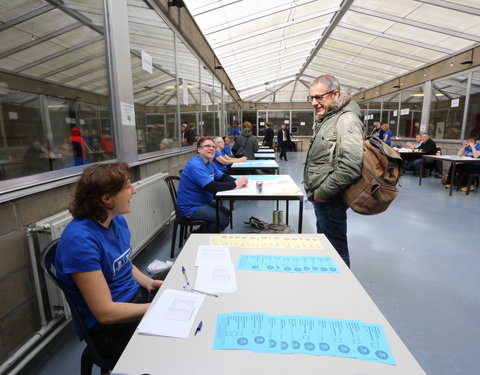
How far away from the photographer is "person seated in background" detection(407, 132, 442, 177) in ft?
22.5

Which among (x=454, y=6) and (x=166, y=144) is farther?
(x=454, y=6)

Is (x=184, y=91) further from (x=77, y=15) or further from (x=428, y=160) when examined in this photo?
(x=428, y=160)

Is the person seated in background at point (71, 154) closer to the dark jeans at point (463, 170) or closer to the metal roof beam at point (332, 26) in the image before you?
the metal roof beam at point (332, 26)

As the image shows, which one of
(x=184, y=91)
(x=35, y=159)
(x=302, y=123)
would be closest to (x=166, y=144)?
(x=184, y=91)

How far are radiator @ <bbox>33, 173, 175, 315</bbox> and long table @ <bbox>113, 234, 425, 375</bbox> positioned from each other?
2.56 ft

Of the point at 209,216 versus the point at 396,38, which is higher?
the point at 396,38

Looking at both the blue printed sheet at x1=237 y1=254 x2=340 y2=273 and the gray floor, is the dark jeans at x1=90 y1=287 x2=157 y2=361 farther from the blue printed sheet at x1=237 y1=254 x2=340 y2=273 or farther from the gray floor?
the gray floor

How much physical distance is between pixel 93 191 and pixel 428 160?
8.77m

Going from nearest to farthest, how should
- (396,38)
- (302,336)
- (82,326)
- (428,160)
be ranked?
(302,336)
(82,326)
(396,38)
(428,160)

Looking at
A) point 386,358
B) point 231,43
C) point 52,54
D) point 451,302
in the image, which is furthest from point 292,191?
point 231,43

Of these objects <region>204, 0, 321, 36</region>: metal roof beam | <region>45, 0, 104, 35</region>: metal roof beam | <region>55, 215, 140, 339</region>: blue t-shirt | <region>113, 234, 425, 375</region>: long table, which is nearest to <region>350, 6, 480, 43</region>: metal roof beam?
<region>204, 0, 321, 36</region>: metal roof beam

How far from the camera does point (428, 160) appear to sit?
7605mm

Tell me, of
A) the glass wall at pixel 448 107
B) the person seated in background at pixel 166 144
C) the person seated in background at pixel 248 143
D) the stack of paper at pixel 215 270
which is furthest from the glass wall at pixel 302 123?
the stack of paper at pixel 215 270

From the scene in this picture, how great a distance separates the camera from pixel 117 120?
2379 mm
